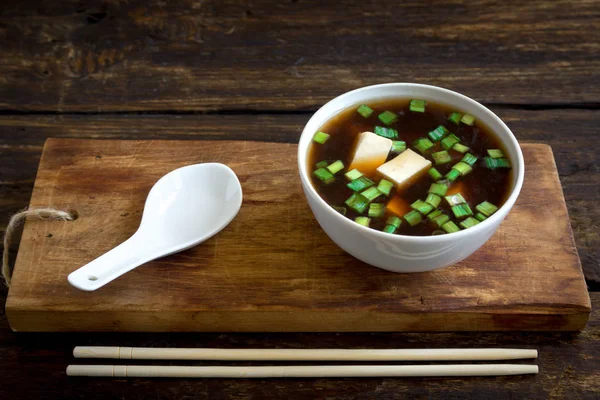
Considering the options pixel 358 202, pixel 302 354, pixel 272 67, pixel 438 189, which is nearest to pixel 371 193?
pixel 358 202

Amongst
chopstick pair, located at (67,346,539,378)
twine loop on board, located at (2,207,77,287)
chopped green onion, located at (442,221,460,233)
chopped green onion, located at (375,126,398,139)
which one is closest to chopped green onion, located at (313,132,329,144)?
chopped green onion, located at (375,126,398,139)

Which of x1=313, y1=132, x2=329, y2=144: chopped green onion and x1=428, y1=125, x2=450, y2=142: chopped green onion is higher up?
x1=313, y1=132, x2=329, y2=144: chopped green onion

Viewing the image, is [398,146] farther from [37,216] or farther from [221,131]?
[37,216]

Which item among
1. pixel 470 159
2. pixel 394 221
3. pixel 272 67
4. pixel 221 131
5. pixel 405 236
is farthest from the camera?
pixel 272 67

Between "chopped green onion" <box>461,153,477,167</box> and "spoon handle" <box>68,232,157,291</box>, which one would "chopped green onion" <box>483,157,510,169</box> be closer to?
"chopped green onion" <box>461,153,477,167</box>

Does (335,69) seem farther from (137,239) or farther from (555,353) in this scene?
(555,353)
